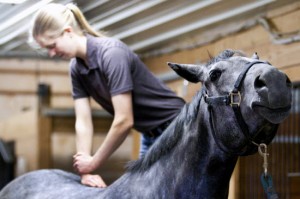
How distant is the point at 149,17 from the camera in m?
3.76

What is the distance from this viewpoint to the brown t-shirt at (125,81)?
241cm

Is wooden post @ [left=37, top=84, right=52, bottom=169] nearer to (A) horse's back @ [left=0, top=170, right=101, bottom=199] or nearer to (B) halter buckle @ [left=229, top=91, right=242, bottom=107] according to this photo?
(A) horse's back @ [left=0, top=170, right=101, bottom=199]

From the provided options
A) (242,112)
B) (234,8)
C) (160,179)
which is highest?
(234,8)

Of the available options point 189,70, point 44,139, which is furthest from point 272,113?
point 44,139

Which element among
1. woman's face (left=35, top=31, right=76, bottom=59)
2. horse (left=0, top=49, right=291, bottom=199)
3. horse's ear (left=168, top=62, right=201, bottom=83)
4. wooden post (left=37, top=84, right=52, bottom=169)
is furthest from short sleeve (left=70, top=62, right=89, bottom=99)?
wooden post (left=37, top=84, right=52, bottom=169)

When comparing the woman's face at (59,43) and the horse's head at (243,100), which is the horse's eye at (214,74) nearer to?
the horse's head at (243,100)

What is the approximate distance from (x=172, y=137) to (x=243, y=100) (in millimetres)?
331

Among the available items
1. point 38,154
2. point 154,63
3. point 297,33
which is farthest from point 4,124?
point 297,33

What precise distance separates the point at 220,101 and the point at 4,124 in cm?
468

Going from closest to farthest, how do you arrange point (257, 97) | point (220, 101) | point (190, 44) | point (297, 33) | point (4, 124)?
point (257, 97)
point (220, 101)
point (297, 33)
point (190, 44)
point (4, 124)

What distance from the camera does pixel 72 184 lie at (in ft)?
8.27

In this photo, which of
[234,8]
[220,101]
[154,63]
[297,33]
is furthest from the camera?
[154,63]

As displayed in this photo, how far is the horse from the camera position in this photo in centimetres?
170

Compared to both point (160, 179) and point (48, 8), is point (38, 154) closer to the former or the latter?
point (48, 8)
